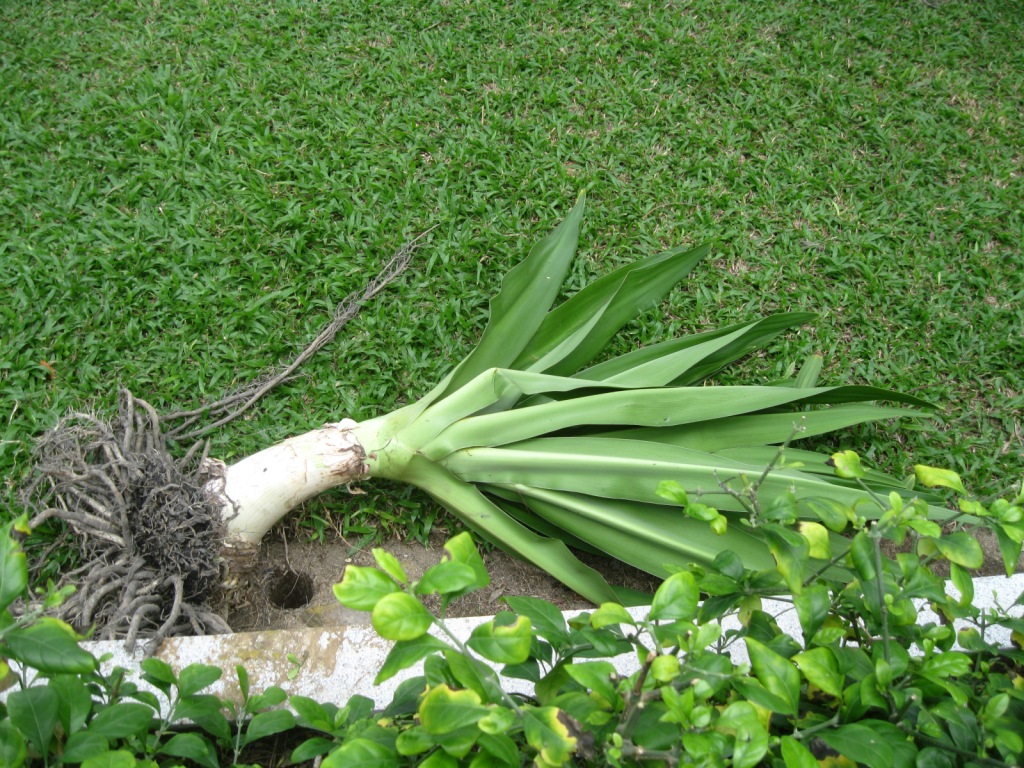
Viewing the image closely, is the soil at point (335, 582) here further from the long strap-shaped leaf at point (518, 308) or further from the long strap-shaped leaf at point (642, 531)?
the long strap-shaped leaf at point (518, 308)

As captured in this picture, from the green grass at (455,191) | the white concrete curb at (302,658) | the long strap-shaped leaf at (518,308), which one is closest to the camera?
the white concrete curb at (302,658)

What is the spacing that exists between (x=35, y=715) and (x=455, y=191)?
2.21 meters

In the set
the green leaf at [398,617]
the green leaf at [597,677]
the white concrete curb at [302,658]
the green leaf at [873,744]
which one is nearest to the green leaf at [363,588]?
the green leaf at [398,617]

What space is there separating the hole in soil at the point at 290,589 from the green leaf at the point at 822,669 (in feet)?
5.24

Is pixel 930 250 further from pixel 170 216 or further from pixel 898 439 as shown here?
pixel 170 216

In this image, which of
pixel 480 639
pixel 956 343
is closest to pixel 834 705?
pixel 480 639

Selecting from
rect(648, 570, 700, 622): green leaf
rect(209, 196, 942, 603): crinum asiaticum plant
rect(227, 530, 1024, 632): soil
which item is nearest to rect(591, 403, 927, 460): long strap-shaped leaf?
rect(209, 196, 942, 603): crinum asiaticum plant

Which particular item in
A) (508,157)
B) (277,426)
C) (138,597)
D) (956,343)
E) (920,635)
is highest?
(508,157)

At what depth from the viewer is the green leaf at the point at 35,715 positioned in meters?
0.87

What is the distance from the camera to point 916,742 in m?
0.95

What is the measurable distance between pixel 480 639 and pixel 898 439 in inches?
86.9

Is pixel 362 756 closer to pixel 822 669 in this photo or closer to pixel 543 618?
pixel 543 618

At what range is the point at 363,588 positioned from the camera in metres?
0.76

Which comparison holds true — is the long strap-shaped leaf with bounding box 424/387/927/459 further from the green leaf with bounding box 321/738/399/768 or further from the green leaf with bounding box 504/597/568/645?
the green leaf with bounding box 321/738/399/768
